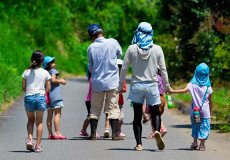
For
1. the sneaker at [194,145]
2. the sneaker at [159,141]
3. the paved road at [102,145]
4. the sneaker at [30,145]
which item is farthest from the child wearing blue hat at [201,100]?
the sneaker at [30,145]

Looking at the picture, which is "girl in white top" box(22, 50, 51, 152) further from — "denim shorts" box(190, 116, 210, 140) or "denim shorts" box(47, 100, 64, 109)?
"denim shorts" box(190, 116, 210, 140)

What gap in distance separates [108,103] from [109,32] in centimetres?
3498

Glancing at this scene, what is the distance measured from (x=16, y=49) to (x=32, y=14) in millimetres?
8841

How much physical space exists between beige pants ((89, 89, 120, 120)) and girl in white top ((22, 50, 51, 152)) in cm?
141

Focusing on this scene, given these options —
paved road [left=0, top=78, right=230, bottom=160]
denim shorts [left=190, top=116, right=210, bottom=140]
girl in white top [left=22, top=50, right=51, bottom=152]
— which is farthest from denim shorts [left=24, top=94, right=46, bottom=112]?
denim shorts [left=190, top=116, right=210, bottom=140]

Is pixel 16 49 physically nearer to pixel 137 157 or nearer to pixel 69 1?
pixel 69 1

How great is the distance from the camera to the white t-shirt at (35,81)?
932cm

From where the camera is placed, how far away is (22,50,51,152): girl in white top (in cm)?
927

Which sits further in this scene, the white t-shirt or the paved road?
the white t-shirt

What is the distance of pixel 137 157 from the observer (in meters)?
8.81

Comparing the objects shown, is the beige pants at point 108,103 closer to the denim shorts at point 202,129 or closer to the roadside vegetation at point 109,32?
the denim shorts at point 202,129

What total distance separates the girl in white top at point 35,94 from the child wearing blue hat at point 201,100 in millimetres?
1987

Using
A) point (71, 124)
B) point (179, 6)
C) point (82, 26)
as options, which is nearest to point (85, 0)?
point (82, 26)

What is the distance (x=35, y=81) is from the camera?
936 centimetres
